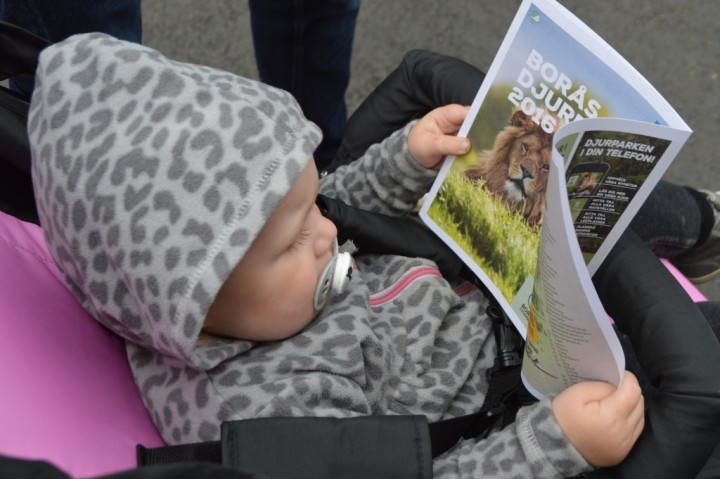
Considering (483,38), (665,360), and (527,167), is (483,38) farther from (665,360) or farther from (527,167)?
(665,360)

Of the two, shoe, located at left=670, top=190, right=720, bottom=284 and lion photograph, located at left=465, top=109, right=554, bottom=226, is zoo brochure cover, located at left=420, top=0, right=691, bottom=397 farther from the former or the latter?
shoe, located at left=670, top=190, right=720, bottom=284

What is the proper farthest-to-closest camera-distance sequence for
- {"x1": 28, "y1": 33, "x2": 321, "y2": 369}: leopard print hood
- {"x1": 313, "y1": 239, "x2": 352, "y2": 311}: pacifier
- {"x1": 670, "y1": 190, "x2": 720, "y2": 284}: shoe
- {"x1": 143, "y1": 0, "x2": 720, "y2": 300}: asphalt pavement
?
{"x1": 143, "y1": 0, "x2": 720, "y2": 300}: asphalt pavement
{"x1": 670, "y1": 190, "x2": 720, "y2": 284}: shoe
{"x1": 313, "y1": 239, "x2": 352, "y2": 311}: pacifier
{"x1": 28, "y1": 33, "x2": 321, "y2": 369}: leopard print hood

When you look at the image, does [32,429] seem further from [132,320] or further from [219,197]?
[219,197]

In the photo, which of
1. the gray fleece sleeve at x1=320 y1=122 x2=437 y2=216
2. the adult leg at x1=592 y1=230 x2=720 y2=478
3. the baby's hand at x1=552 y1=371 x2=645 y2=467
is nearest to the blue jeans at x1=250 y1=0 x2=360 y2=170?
the gray fleece sleeve at x1=320 y1=122 x2=437 y2=216

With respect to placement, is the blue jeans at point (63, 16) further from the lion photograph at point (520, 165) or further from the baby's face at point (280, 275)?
the lion photograph at point (520, 165)

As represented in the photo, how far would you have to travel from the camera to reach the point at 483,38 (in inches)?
76.2

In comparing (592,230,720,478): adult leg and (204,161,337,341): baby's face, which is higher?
(592,230,720,478): adult leg

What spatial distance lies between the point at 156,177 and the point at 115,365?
267 mm

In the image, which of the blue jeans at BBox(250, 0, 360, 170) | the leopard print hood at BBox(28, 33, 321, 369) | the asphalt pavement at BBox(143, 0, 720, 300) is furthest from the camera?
the asphalt pavement at BBox(143, 0, 720, 300)

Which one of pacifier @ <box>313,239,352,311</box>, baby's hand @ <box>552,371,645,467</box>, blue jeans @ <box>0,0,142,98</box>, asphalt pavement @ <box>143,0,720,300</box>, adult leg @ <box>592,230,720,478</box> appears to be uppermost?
adult leg @ <box>592,230,720,478</box>

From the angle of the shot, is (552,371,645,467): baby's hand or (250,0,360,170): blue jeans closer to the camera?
(552,371,645,467): baby's hand

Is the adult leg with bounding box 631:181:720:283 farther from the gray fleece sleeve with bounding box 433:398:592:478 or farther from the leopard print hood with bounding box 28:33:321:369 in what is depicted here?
the leopard print hood with bounding box 28:33:321:369

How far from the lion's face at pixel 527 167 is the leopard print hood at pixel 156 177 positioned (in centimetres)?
27

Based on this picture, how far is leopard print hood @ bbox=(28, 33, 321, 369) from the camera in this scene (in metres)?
0.70
